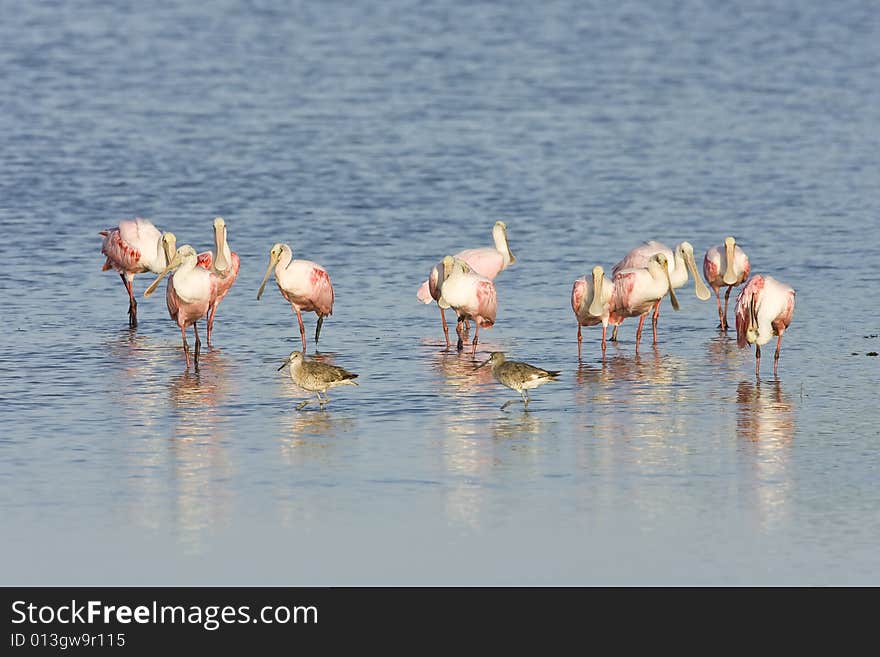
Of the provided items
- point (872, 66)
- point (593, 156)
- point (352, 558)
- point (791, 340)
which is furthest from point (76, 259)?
point (872, 66)

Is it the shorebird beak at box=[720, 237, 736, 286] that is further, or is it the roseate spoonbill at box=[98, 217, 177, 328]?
the roseate spoonbill at box=[98, 217, 177, 328]

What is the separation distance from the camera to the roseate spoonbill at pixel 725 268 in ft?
65.4

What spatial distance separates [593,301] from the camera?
1789 centimetres

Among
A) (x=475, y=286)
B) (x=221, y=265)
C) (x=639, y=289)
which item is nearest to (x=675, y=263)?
(x=639, y=289)

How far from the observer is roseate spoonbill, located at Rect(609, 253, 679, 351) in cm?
1823

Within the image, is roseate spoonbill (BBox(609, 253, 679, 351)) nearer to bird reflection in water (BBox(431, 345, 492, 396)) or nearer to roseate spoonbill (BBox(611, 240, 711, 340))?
roseate spoonbill (BBox(611, 240, 711, 340))

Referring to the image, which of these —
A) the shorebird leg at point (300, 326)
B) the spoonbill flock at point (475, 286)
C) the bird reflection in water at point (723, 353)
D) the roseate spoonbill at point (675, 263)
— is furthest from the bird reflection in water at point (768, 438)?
the shorebird leg at point (300, 326)

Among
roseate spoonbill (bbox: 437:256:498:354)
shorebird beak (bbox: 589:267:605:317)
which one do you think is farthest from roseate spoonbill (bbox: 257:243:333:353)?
shorebird beak (bbox: 589:267:605:317)

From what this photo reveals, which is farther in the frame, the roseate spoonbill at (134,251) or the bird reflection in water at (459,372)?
the roseate spoonbill at (134,251)

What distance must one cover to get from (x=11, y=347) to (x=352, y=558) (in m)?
7.60

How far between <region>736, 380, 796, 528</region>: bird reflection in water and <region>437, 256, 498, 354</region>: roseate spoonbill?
2852 millimetres

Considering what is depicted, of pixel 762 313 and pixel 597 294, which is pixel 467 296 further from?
pixel 762 313

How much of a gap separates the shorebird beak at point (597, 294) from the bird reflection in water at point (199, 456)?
130 inches

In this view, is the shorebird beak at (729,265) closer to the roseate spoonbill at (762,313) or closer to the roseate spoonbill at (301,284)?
the roseate spoonbill at (762,313)
